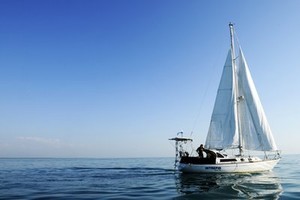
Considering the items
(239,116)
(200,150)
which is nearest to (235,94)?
(239,116)

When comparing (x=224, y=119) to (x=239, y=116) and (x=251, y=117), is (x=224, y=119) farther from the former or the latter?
(x=251, y=117)

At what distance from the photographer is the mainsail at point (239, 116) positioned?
4056cm

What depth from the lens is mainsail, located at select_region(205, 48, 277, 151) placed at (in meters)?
40.6

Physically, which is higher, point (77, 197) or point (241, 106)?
point (241, 106)

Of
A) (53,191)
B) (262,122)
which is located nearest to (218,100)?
(262,122)

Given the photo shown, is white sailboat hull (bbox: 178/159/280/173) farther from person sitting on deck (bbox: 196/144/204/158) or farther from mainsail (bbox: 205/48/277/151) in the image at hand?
mainsail (bbox: 205/48/277/151)

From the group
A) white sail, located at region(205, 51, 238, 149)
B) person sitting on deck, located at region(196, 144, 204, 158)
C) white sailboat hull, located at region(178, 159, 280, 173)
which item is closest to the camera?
white sailboat hull, located at region(178, 159, 280, 173)

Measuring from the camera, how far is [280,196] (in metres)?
21.1

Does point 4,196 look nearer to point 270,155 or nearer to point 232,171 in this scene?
point 232,171

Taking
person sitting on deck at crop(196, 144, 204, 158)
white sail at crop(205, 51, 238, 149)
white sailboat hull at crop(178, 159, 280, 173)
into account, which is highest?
white sail at crop(205, 51, 238, 149)

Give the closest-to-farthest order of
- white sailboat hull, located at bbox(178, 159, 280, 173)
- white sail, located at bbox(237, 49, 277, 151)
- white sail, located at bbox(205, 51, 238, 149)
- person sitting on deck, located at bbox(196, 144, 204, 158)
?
white sailboat hull, located at bbox(178, 159, 280, 173) → person sitting on deck, located at bbox(196, 144, 204, 158) → white sail, located at bbox(237, 49, 277, 151) → white sail, located at bbox(205, 51, 238, 149)

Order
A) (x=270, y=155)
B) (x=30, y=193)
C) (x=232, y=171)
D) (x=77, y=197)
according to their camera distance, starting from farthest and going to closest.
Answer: (x=270, y=155) → (x=232, y=171) → (x=30, y=193) → (x=77, y=197)

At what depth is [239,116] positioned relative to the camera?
1641 inches

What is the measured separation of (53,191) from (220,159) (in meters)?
20.7
